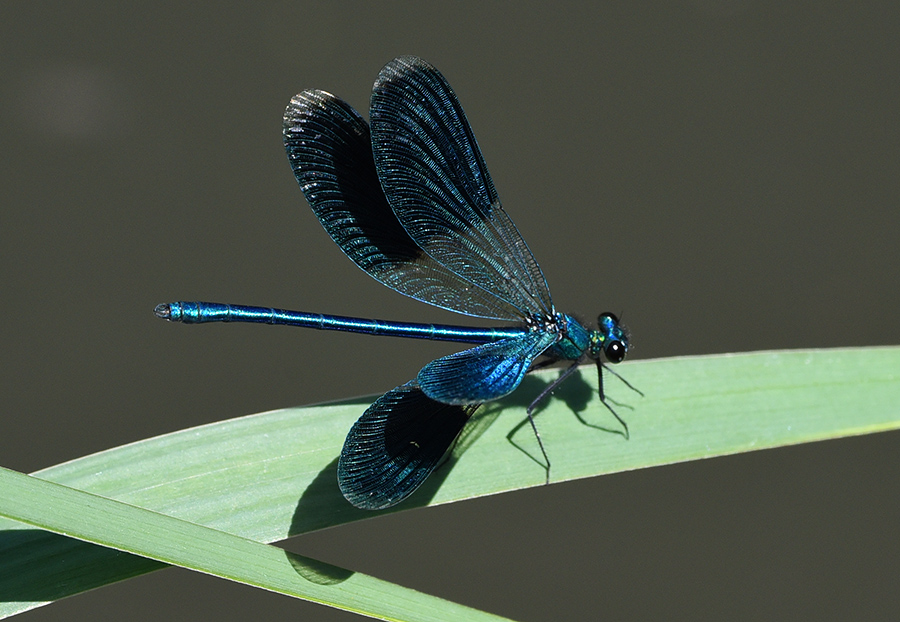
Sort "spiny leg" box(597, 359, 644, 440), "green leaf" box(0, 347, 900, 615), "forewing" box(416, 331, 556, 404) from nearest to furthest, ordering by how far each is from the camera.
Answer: "green leaf" box(0, 347, 900, 615) → "forewing" box(416, 331, 556, 404) → "spiny leg" box(597, 359, 644, 440)

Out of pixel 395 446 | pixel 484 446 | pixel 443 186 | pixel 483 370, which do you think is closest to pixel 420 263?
pixel 443 186

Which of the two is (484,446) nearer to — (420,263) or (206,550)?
(420,263)

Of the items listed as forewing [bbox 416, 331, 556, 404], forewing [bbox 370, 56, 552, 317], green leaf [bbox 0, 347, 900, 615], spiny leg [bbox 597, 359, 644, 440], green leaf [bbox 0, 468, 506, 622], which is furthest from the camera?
spiny leg [bbox 597, 359, 644, 440]

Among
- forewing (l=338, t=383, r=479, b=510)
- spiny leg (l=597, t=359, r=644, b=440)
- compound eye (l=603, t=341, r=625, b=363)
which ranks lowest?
spiny leg (l=597, t=359, r=644, b=440)

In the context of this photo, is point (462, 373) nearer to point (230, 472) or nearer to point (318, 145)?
point (230, 472)

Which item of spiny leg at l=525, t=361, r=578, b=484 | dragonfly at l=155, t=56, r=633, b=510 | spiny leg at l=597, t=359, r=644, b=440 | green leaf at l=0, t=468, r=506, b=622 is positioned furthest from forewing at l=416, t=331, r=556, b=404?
green leaf at l=0, t=468, r=506, b=622

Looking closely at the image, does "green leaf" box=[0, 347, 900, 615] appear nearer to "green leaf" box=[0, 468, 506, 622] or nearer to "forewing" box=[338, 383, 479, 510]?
"green leaf" box=[0, 468, 506, 622]

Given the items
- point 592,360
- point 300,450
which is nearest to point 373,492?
point 300,450

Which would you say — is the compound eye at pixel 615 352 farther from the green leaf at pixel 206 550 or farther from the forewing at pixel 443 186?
the green leaf at pixel 206 550
